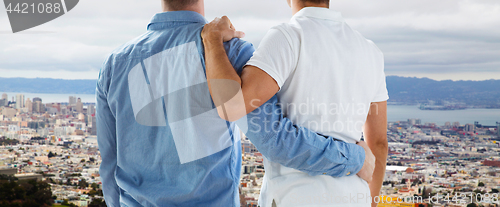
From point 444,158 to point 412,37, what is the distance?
983 mm

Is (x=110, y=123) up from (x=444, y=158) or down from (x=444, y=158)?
up

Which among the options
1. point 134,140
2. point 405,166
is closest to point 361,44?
point 134,140

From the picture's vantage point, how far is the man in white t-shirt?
41.1 inches

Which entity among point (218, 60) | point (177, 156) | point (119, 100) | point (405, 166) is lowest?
point (405, 166)

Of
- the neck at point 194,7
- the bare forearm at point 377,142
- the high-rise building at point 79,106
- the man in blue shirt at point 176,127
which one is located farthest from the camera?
the high-rise building at point 79,106

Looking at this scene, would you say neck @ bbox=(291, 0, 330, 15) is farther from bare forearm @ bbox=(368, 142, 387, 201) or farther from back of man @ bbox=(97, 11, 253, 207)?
bare forearm @ bbox=(368, 142, 387, 201)

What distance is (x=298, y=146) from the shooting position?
107 centimetres

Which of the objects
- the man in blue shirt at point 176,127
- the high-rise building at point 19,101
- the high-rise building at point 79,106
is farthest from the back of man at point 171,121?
the high-rise building at point 19,101

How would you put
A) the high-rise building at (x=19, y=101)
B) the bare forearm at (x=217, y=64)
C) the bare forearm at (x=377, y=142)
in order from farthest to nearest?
the high-rise building at (x=19, y=101), the bare forearm at (x=377, y=142), the bare forearm at (x=217, y=64)

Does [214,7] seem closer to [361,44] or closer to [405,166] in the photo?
[361,44]

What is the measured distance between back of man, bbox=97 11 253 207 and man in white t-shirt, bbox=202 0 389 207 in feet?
0.31

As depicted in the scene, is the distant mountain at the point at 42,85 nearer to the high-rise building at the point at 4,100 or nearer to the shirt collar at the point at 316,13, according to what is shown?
the high-rise building at the point at 4,100

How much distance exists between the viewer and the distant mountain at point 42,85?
2.93m

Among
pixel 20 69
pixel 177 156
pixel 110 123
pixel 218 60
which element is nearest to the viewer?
pixel 218 60
